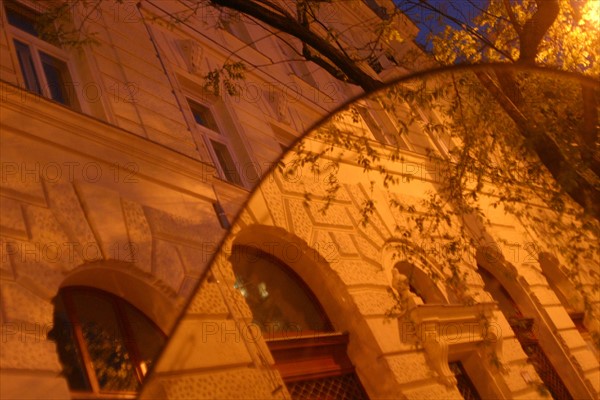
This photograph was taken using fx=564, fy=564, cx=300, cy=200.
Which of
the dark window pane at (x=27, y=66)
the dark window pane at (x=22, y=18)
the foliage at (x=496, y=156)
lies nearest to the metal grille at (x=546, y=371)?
the foliage at (x=496, y=156)

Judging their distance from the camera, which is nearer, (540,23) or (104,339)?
(104,339)

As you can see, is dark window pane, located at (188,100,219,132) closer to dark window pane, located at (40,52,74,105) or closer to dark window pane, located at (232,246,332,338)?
dark window pane, located at (40,52,74,105)

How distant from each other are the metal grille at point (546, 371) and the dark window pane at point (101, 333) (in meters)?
0.73

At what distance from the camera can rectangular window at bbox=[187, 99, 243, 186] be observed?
3.17 m

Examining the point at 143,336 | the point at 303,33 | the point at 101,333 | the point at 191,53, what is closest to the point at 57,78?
the point at 303,33

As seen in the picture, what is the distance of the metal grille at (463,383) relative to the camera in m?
0.98

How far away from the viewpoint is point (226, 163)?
3410 mm

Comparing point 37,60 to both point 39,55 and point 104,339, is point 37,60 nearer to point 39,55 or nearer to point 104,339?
point 39,55

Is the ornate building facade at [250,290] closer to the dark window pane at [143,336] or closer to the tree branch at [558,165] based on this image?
the dark window pane at [143,336]

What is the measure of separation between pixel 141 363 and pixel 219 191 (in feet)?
3.34

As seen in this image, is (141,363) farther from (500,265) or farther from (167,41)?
(167,41)

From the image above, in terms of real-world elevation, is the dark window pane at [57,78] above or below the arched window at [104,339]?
above

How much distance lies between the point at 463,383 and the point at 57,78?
8.85 ft

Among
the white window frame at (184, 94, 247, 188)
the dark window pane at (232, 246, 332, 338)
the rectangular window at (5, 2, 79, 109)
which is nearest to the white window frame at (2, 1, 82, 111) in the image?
the rectangular window at (5, 2, 79, 109)
